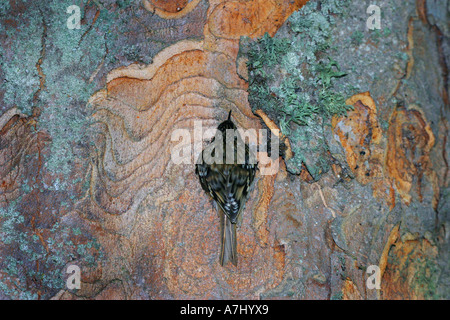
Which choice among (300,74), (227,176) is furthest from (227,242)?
(300,74)

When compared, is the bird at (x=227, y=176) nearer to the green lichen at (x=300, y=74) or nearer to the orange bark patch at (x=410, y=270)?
the green lichen at (x=300, y=74)

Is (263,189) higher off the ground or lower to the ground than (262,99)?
lower

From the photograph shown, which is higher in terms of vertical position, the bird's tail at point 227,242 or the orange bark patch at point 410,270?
the bird's tail at point 227,242

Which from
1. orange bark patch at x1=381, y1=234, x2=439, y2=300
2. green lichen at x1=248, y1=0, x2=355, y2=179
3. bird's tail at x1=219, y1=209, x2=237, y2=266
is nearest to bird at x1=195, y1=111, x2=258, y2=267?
bird's tail at x1=219, y1=209, x2=237, y2=266

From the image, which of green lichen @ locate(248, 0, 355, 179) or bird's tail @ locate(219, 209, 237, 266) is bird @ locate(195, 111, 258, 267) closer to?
bird's tail @ locate(219, 209, 237, 266)

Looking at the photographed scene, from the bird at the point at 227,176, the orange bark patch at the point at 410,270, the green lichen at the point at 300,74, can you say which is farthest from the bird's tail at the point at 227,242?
the orange bark patch at the point at 410,270

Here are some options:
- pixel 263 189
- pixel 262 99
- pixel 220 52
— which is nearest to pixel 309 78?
pixel 262 99

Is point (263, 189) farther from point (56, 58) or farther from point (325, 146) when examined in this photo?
point (56, 58)
